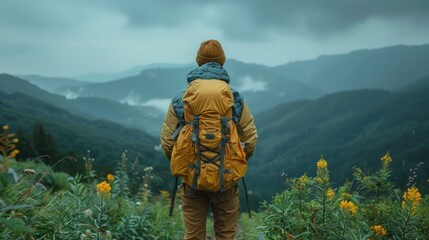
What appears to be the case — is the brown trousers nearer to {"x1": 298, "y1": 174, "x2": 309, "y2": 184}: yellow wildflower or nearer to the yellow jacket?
the yellow jacket

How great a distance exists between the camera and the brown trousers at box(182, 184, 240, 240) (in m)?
3.62

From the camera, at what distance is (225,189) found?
3.41 meters

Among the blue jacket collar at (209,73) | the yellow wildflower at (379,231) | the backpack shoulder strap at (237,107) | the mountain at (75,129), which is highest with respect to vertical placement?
the blue jacket collar at (209,73)

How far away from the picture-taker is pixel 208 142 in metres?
3.37

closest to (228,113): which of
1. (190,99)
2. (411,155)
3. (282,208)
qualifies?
(190,99)

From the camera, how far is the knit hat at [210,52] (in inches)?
149

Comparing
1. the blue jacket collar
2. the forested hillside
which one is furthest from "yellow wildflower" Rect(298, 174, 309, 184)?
the forested hillside

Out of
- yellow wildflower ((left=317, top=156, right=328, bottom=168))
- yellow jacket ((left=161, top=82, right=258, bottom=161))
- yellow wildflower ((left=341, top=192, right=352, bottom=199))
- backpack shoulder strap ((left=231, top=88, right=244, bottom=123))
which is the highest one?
backpack shoulder strap ((left=231, top=88, right=244, bottom=123))

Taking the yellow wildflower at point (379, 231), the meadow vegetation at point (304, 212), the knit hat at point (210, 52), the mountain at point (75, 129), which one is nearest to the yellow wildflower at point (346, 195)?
the meadow vegetation at point (304, 212)

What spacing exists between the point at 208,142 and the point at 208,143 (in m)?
0.01

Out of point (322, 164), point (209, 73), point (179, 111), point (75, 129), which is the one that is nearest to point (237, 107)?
point (209, 73)

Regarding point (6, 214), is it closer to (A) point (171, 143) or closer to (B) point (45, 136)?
(A) point (171, 143)

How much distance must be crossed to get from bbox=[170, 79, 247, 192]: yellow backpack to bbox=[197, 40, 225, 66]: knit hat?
43cm

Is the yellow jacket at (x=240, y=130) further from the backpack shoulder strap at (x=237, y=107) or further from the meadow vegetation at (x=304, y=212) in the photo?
the meadow vegetation at (x=304, y=212)
